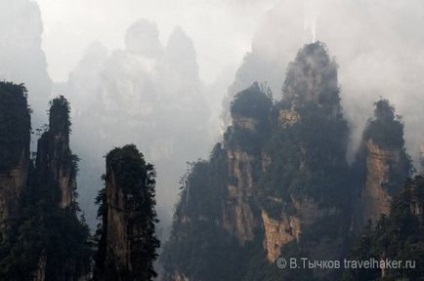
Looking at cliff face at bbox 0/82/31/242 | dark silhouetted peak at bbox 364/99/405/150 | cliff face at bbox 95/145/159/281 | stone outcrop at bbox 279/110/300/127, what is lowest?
cliff face at bbox 95/145/159/281

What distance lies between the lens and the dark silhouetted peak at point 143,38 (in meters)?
158

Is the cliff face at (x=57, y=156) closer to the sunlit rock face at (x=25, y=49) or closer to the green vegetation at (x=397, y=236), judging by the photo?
the green vegetation at (x=397, y=236)

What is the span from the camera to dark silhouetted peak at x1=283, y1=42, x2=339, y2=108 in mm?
71438

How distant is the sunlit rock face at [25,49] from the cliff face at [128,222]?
111621 millimetres

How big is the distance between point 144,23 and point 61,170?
387 feet

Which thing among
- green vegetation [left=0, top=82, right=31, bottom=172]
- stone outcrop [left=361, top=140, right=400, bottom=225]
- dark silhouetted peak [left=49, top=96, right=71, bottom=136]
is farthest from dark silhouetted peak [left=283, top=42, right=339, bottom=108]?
green vegetation [left=0, top=82, right=31, bottom=172]

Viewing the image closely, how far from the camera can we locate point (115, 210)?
31281 millimetres

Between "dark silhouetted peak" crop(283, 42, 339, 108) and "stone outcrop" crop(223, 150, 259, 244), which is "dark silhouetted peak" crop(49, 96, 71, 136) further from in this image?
"dark silhouetted peak" crop(283, 42, 339, 108)

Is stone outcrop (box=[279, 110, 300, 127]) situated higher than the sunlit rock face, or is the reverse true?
the sunlit rock face

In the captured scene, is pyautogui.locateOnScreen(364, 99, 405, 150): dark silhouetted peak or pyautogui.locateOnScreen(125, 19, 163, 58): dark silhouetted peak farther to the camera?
pyautogui.locateOnScreen(125, 19, 163, 58): dark silhouetted peak

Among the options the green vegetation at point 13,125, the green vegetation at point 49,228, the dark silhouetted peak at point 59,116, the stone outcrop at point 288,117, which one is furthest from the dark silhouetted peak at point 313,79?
the green vegetation at point 13,125

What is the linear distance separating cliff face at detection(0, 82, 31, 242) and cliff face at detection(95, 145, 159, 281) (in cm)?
1294

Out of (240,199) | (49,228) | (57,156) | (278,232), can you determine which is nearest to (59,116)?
(57,156)

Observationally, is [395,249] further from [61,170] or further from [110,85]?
[110,85]
